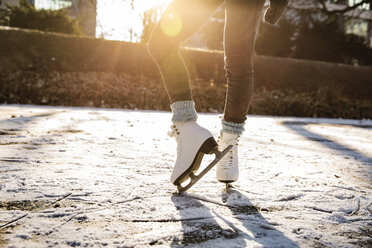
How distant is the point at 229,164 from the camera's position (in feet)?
→ 4.94

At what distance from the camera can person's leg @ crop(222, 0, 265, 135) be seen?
1411mm

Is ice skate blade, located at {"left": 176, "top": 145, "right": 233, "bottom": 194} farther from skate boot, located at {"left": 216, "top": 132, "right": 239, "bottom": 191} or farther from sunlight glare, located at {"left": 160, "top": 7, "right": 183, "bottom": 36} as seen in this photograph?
sunlight glare, located at {"left": 160, "top": 7, "right": 183, "bottom": 36}

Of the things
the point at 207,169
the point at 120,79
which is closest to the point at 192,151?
the point at 207,169

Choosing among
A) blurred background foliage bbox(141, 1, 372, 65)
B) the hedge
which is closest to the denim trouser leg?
the hedge

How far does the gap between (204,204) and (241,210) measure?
152mm

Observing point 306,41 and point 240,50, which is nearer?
point 240,50

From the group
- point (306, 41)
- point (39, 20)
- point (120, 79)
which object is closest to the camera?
point (120, 79)

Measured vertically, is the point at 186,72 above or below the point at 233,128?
above

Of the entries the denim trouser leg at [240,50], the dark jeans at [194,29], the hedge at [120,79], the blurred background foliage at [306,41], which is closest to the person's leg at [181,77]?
the dark jeans at [194,29]

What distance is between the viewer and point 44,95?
6.73 metres

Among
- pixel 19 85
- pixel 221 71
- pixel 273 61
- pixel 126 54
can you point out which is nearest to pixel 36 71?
pixel 19 85

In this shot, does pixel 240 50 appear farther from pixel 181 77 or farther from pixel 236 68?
pixel 181 77

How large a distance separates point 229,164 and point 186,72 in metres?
0.47

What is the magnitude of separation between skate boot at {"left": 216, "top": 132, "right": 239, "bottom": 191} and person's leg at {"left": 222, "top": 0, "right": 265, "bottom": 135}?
0.12 feet
